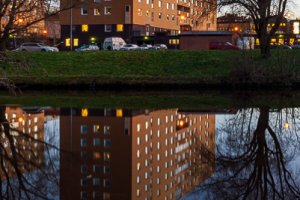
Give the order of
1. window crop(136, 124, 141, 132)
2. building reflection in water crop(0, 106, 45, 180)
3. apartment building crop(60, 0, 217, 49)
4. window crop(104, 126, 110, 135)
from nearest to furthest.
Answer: building reflection in water crop(0, 106, 45, 180)
window crop(104, 126, 110, 135)
window crop(136, 124, 141, 132)
apartment building crop(60, 0, 217, 49)

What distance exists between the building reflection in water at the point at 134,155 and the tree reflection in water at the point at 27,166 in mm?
281

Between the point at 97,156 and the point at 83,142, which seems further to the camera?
the point at 83,142

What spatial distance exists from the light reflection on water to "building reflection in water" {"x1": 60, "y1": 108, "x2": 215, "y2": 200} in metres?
0.02

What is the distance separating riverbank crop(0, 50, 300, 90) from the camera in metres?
38.4

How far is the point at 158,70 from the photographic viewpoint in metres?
42.9

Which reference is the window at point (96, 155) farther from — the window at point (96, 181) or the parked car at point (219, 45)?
the parked car at point (219, 45)

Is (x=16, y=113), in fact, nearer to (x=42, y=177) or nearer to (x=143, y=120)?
(x=143, y=120)

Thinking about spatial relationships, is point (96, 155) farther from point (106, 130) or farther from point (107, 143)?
point (106, 130)

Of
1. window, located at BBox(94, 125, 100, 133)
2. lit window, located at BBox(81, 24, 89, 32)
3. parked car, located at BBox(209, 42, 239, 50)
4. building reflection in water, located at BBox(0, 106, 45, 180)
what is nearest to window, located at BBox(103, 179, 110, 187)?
building reflection in water, located at BBox(0, 106, 45, 180)

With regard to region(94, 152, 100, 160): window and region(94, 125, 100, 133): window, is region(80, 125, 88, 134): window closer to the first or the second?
region(94, 125, 100, 133): window

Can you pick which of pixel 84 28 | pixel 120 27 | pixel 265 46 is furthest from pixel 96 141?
pixel 84 28

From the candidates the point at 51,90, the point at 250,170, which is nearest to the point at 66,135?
the point at 250,170

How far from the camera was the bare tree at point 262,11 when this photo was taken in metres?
41.6

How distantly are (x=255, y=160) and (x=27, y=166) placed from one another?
5.02 meters
